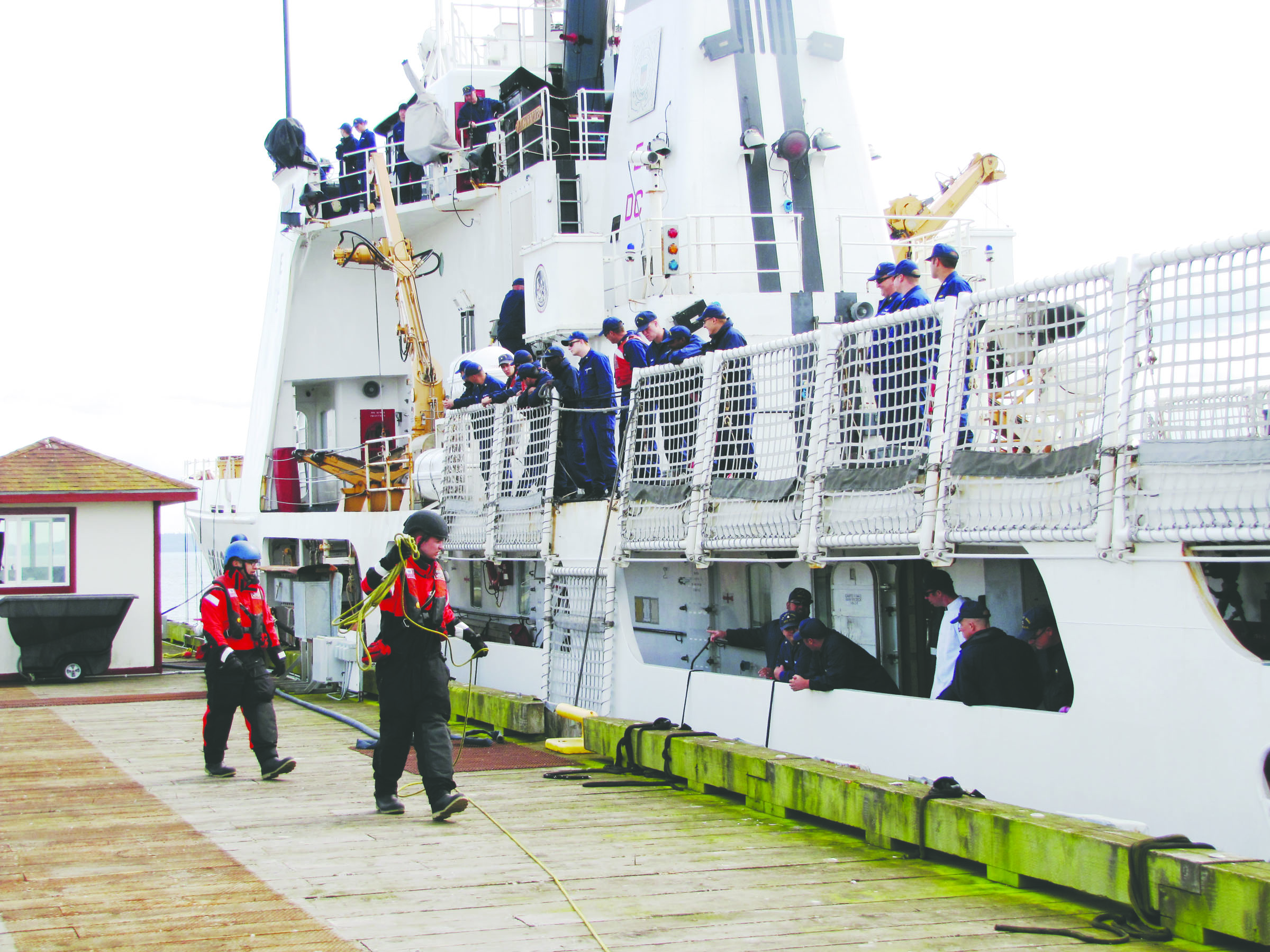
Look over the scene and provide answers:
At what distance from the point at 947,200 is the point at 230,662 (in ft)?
30.9

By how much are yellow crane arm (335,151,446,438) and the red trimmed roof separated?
12.0 ft

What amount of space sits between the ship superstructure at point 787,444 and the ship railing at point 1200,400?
12 mm

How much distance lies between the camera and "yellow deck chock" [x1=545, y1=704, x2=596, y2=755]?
9.40 meters

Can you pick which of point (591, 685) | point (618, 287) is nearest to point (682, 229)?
point (618, 287)

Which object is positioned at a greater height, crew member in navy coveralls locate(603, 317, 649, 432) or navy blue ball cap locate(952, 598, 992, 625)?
crew member in navy coveralls locate(603, 317, 649, 432)

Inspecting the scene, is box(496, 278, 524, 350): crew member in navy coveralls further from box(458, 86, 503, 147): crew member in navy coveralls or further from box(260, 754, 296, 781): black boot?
box(260, 754, 296, 781): black boot

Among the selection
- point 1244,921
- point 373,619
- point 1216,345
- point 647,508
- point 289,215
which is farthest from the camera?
point 289,215

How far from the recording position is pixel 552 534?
1078 cm

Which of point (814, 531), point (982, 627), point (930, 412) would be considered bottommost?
point (982, 627)

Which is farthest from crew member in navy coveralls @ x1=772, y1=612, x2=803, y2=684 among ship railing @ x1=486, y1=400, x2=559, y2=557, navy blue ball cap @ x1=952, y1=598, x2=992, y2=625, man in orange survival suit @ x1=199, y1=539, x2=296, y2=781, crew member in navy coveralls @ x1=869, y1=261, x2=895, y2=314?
man in orange survival suit @ x1=199, y1=539, x2=296, y2=781

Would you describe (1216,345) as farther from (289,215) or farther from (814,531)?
(289,215)

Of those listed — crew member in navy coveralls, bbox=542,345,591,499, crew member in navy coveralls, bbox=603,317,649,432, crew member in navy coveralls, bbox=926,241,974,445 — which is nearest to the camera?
crew member in navy coveralls, bbox=926,241,974,445

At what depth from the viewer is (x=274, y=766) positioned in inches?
333

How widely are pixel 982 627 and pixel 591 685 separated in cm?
412
